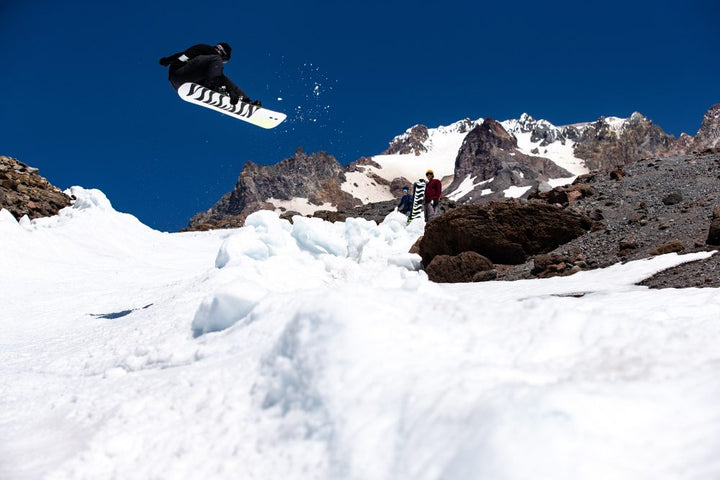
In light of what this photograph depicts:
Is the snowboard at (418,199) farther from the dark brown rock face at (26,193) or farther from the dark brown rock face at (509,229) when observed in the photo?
the dark brown rock face at (26,193)

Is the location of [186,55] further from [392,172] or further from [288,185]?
[392,172]

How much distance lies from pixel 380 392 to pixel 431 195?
45.3ft

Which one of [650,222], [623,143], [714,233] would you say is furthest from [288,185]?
[714,233]

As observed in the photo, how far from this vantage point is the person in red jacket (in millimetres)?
16172

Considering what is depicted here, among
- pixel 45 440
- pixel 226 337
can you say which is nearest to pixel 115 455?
pixel 45 440

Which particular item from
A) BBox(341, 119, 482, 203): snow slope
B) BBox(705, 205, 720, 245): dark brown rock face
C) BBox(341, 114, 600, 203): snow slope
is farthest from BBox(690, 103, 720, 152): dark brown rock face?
BBox(705, 205, 720, 245): dark brown rock face

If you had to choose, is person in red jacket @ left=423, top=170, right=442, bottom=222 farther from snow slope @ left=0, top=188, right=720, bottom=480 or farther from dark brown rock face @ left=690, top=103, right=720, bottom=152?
dark brown rock face @ left=690, top=103, right=720, bottom=152

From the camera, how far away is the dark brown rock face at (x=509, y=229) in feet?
37.3

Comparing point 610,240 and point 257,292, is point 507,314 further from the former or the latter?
A: point 610,240

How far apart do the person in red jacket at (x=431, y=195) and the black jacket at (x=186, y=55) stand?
304 inches

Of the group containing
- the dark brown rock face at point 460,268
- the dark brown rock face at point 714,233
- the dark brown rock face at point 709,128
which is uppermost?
the dark brown rock face at point 709,128

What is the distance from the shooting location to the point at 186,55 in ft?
39.6

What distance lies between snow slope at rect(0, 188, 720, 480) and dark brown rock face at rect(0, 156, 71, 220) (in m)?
14.4

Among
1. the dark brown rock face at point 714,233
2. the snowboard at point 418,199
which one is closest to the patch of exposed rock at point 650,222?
the dark brown rock face at point 714,233
